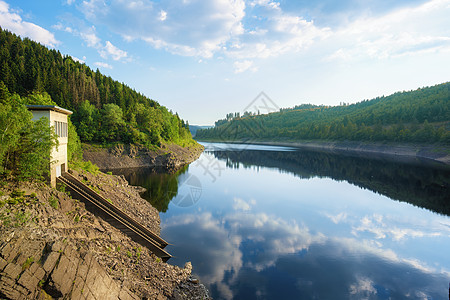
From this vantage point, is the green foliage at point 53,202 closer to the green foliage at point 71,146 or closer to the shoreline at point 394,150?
the green foliage at point 71,146

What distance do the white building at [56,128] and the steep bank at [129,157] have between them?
3716 cm

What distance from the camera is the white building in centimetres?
1683

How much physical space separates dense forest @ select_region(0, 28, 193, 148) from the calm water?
2366 centimetres

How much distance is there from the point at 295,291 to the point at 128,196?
64.3ft

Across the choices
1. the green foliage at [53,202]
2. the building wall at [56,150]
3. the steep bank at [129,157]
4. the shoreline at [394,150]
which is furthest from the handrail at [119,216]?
the shoreline at [394,150]

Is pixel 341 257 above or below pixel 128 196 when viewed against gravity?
below

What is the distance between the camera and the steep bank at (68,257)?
8.51 meters

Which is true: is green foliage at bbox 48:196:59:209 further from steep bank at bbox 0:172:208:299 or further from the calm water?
the calm water

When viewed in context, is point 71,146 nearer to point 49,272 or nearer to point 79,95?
point 49,272

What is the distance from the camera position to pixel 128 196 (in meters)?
26.6

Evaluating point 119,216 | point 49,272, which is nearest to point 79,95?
point 119,216

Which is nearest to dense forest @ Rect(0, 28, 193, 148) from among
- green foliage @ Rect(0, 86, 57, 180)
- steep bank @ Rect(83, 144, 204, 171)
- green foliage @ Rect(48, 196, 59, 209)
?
steep bank @ Rect(83, 144, 204, 171)

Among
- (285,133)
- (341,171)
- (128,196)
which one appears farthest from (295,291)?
(285,133)

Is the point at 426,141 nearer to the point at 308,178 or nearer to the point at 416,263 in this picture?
the point at 308,178
